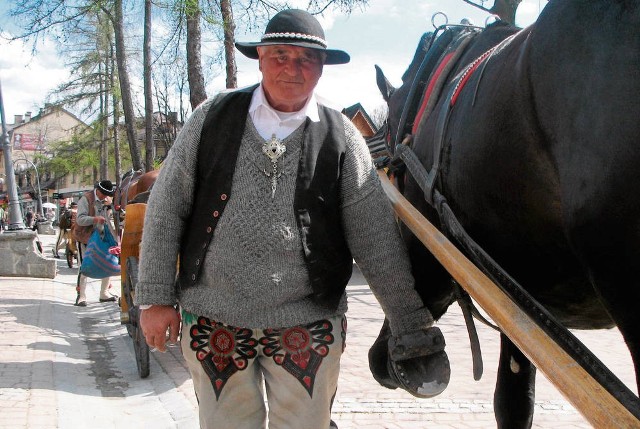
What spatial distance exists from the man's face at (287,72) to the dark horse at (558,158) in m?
0.46

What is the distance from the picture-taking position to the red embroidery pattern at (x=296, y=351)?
7.05 ft

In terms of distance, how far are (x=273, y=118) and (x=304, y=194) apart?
302 millimetres

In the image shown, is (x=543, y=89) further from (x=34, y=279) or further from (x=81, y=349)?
(x=34, y=279)

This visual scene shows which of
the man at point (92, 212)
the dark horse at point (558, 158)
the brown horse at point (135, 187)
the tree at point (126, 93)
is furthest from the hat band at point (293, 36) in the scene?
the tree at point (126, 93)

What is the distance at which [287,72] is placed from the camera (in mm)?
2191

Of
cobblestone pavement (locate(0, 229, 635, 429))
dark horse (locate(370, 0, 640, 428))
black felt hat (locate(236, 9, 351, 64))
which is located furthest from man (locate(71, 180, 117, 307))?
dark horse (locate(370, 0, 640, 428))

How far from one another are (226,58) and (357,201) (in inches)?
235

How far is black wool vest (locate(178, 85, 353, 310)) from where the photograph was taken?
2.14m

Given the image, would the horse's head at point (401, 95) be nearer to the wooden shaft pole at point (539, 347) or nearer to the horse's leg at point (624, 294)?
the wooden shaft pole at point (539, 347)

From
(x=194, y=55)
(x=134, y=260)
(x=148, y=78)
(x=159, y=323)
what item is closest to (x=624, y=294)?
(x=159, y=323)

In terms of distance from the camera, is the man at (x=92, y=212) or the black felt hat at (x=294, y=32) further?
the man at (x=92, y=212)

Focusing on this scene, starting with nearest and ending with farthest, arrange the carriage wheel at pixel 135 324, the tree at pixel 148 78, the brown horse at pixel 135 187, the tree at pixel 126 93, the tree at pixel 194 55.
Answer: the carriage wheel at pixel 135 324 → the brown horse at pixel 135 187 → the tree at pixel 194 55 → the tree at pixel 148 78 → the tree at pixel 126 93

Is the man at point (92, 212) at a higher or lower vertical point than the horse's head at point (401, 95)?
lower

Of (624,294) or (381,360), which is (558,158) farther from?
(381,360)
